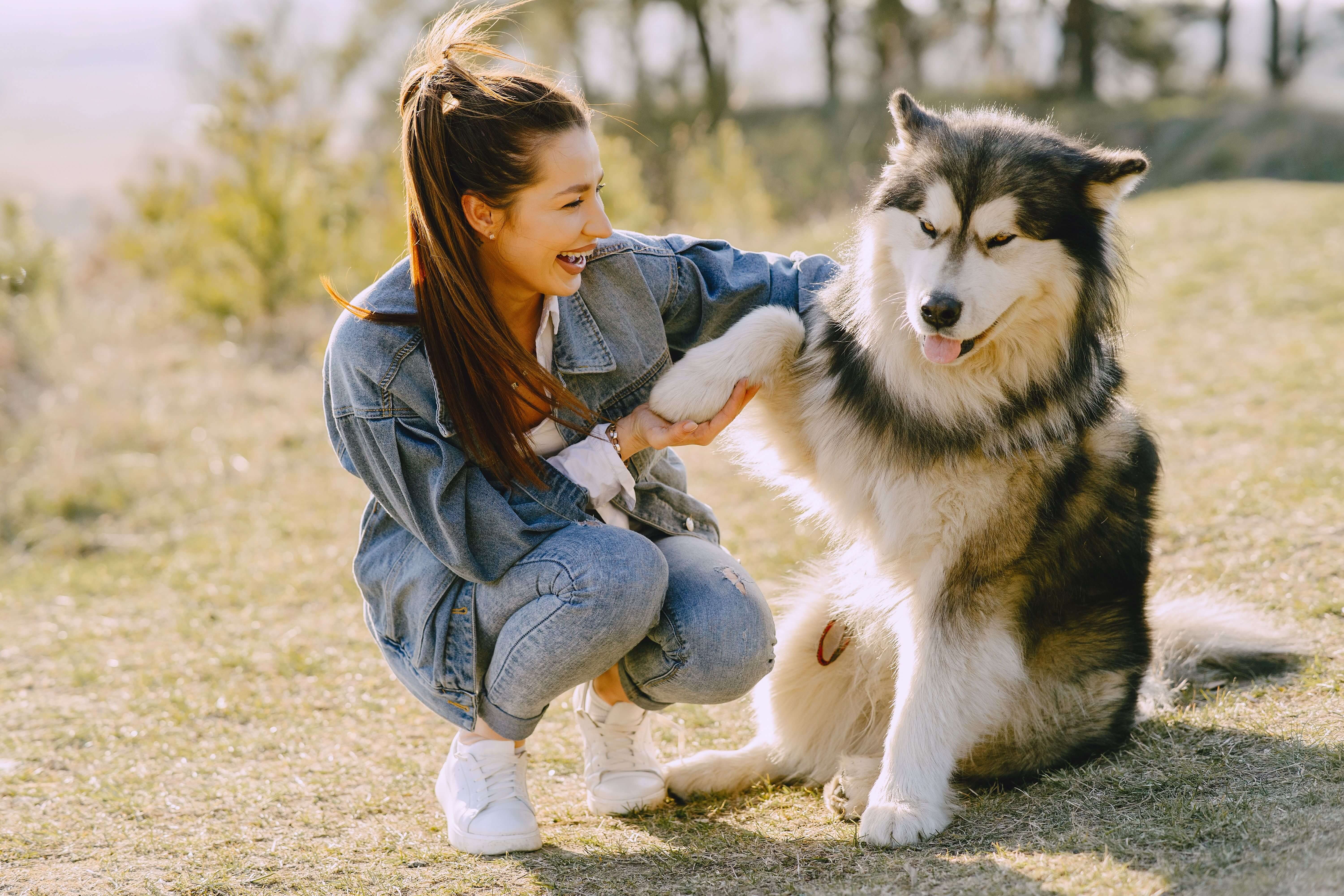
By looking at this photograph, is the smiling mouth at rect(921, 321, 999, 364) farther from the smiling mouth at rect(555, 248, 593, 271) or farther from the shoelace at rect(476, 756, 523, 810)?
the shoelace at rect(476, 756, 523, 810)

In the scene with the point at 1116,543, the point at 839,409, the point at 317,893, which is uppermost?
the point at 839,409

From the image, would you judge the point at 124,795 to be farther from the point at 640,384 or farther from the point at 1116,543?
the point at 1116,543

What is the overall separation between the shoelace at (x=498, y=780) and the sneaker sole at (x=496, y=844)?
3.3 inches

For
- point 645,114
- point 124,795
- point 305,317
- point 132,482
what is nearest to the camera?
point 124,795

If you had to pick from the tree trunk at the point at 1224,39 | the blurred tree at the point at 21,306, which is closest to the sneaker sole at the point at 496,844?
the blurred tree at the point at 21,306

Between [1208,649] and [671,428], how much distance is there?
5.54ft

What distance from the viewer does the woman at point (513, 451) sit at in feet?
7.63

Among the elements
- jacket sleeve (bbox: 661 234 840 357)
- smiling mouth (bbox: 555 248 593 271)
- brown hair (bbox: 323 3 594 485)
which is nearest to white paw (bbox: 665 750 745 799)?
brown hair (bbox: 323 3 594 485)

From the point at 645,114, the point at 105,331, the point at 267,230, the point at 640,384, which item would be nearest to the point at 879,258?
the point at 640,384

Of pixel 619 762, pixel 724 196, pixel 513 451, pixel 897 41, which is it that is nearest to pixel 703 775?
pixel 619 762

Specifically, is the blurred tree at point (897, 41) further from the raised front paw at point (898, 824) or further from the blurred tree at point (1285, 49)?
the raised front paw at point (898, 824)

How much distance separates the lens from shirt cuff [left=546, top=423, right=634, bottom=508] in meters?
2.55

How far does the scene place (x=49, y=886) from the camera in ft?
7.51

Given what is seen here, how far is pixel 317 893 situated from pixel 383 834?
0.31 metres
